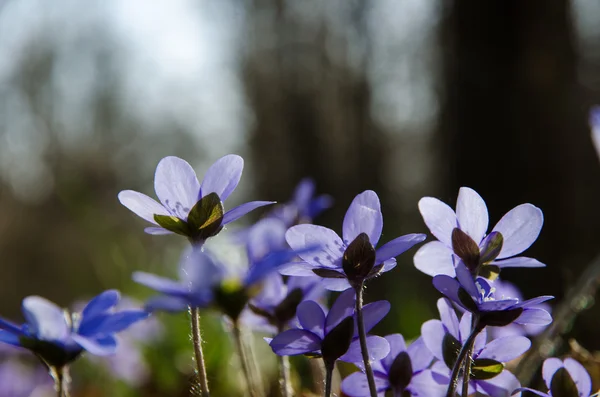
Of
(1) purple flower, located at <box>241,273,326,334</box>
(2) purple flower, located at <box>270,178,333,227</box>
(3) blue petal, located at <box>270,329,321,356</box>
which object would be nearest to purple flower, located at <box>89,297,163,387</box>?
(2) purple flower, located at <box>270,178,333,227</box>

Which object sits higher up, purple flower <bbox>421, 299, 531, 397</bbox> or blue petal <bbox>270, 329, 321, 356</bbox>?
blue petal <bbox>270, 329, 321, 356</bbox>

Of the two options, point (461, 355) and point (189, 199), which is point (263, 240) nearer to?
point (189, 199)

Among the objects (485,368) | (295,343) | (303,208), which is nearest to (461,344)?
(485,368)

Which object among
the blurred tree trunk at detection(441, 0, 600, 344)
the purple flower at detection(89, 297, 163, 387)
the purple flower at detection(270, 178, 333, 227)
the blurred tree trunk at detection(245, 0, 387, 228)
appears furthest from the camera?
the blurred tree trunk at detection(245, 0, 387, 228)

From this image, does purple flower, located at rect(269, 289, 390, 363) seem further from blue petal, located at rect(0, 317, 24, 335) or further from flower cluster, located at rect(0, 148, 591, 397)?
blue petal, located at rect(0, 317, 24, 335)

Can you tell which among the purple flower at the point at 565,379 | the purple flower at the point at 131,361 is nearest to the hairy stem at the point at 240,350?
the purple flower at the point at 565,379

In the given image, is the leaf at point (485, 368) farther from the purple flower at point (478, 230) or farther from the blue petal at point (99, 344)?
the blue petal at point (99, 344)

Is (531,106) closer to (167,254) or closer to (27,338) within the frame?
(167,254)
